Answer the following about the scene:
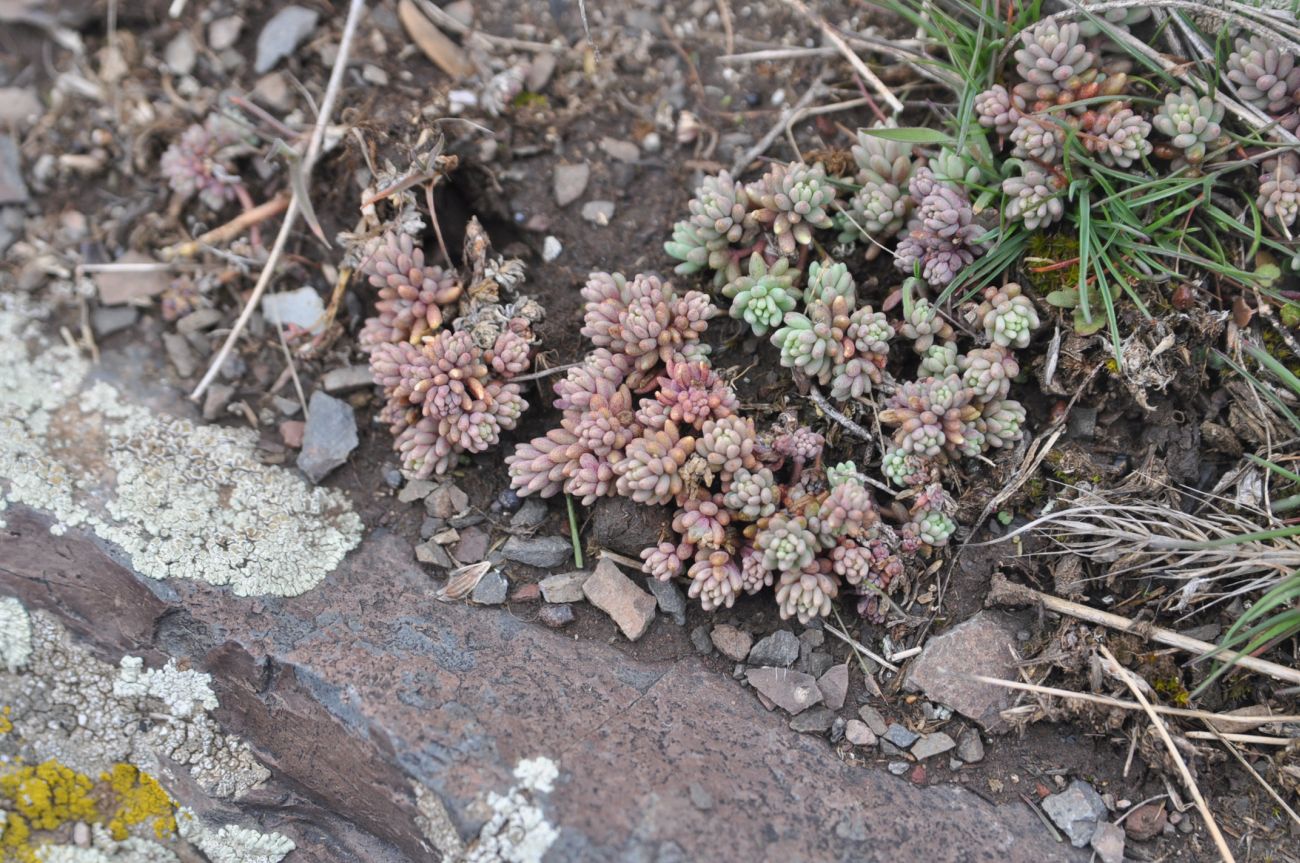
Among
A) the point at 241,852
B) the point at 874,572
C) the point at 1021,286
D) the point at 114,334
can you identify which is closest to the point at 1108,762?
the point at 874,572

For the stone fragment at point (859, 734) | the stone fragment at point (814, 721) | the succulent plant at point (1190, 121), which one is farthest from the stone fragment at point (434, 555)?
the succulent plant at point (1190, 121)

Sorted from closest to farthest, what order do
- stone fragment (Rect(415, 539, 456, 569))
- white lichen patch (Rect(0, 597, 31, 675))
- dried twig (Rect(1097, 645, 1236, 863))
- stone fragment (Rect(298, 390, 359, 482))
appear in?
dried twig (Rect(1097, 645, 1236, 863)) → white lichen patch (Rect(0, 597, 31, 675)) → stone fragment (Rect(415, 539, 456, 569)) → stone fragment (Rect(298, 390, 359, 482))

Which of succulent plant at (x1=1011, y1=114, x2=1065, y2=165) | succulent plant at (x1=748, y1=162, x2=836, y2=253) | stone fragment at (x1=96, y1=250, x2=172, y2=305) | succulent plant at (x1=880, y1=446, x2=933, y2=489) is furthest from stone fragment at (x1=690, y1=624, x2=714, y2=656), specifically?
stone fragment at (x1=96, y1=250, x2=172, y2=305)

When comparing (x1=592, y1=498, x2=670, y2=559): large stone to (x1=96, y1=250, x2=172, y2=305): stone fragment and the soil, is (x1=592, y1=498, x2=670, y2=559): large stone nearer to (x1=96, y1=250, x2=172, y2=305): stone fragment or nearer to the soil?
the soil

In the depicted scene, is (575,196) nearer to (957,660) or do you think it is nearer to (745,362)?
(745,362)

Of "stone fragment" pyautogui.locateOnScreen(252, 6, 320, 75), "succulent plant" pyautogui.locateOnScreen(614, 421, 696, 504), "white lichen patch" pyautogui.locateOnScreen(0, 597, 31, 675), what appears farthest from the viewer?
"stone fragment" pyautogui.locateOnScreen(252, 6, 320, 75)

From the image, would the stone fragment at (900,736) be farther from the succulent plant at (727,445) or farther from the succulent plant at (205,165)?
the succulent plant at (205,165)
